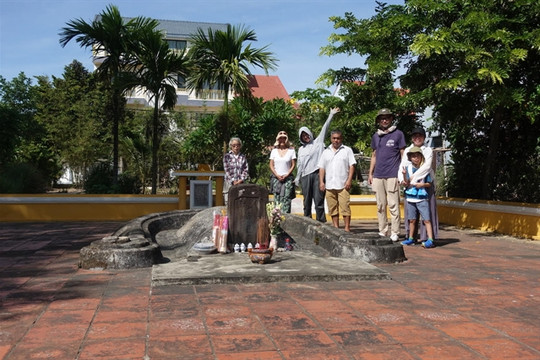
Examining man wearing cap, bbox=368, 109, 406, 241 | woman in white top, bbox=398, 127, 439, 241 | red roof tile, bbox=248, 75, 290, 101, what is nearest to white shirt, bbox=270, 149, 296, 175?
man wearing cap, bbox=368, 109, 406, 241

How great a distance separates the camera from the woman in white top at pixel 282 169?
8867mm

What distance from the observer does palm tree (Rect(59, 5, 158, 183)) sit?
1636cm

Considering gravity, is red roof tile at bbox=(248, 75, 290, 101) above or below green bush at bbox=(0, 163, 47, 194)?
above

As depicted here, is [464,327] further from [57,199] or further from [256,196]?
[57,199]

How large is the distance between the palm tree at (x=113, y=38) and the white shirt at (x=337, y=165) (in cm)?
973

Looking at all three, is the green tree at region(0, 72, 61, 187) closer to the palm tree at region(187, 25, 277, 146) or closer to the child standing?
the palm tree at region(187, 25, 277, 146)

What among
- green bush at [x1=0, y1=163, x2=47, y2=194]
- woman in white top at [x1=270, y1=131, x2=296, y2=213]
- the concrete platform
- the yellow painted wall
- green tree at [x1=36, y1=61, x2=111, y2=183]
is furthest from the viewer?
green tree at [x1=36, y1=61, x2=111, y2=183]

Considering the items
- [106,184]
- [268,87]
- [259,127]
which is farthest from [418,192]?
[268,87]

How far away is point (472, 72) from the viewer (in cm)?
900

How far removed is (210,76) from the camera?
17.3m

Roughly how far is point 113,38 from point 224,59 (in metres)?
3.27

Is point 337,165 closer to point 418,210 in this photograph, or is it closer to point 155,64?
point 418,210

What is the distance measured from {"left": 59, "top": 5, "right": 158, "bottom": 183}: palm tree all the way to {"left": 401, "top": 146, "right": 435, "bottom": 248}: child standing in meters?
10.6

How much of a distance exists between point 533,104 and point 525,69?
4.00 feet
